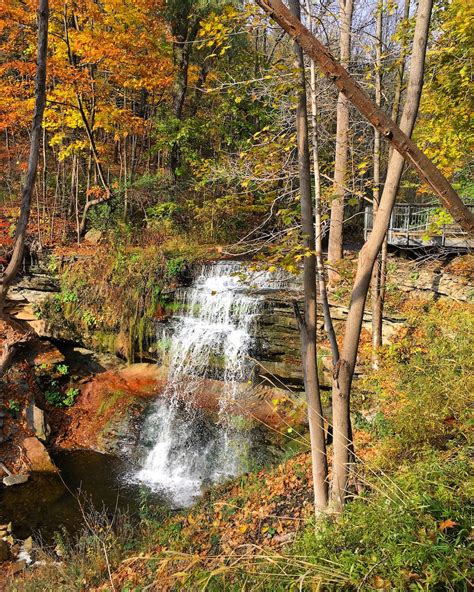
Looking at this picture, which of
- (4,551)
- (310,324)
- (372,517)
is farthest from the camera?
(4,551)

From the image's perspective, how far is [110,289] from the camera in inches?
410

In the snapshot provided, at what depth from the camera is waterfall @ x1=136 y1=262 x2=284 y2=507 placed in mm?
7789

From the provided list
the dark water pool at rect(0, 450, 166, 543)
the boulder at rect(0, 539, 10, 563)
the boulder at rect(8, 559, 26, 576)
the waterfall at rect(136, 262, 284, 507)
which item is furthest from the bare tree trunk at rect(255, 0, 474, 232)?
the boulder at rect(0, 539, 10, 563)

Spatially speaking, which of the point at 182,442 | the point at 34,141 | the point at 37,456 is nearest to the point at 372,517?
the point at 34,141

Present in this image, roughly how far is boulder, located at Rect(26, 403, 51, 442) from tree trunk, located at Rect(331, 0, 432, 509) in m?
7.10

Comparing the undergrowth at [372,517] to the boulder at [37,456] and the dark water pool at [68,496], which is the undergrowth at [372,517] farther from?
the boulder at [37,456]

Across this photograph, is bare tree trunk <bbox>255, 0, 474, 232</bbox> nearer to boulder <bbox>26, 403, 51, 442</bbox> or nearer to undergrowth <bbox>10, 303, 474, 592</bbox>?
undergrowth <bbox>10, 303, 474, 592</bbox>

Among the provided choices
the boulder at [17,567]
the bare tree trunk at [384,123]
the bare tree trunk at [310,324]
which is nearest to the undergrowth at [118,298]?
the boulder at [17,567]

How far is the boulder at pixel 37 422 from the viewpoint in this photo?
8.73 meters

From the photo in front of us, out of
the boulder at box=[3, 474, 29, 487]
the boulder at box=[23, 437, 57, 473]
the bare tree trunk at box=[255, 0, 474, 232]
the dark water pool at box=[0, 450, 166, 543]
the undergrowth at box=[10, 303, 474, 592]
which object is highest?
the bare tree trunk at box=[255, 0, 474, 232]

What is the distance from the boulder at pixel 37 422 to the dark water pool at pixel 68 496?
82 cm

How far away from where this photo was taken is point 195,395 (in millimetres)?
8961

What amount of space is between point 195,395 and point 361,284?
589 centimetres

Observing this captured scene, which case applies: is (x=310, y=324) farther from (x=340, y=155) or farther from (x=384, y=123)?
(x=340, y=155)
